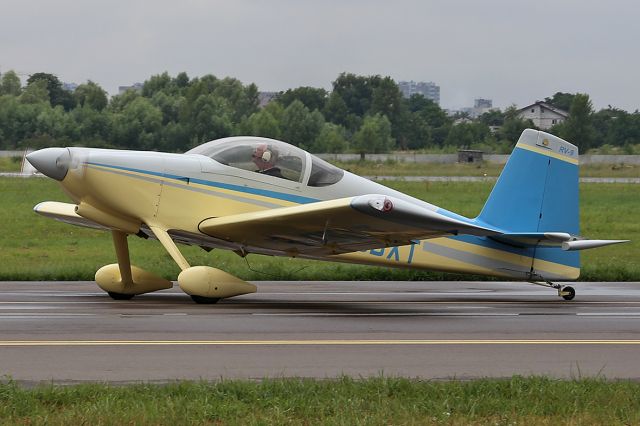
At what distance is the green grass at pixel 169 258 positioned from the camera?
17.6m

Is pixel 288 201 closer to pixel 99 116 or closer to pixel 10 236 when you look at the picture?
pixel 10 236

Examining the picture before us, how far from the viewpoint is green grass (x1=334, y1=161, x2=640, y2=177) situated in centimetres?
6362

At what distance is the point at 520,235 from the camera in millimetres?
13766

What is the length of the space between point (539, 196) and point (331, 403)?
825cm

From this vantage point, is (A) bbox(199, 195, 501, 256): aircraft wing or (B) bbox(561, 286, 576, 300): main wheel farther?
(B) bbox(561, 286, 576, 300): main wheel

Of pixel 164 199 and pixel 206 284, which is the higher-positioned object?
pixel 164 199

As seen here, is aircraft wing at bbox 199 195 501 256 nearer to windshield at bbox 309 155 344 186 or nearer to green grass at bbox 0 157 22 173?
windshield at bbox 309 155 344 186

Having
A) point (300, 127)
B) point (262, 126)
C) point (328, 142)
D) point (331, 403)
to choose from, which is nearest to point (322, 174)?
point (331, 403)

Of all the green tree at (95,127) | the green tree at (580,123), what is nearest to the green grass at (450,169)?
the green tree at (580,123)

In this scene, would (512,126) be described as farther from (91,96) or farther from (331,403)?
(331,403)

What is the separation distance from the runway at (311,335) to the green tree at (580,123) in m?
62.5

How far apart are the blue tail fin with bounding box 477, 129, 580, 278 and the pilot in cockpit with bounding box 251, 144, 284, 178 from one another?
3053mm

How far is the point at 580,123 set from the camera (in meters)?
76.6

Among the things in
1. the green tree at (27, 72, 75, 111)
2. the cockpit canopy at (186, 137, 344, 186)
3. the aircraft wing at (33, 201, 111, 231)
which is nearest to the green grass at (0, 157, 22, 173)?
the green tree at (27, 72, 75, 111)
